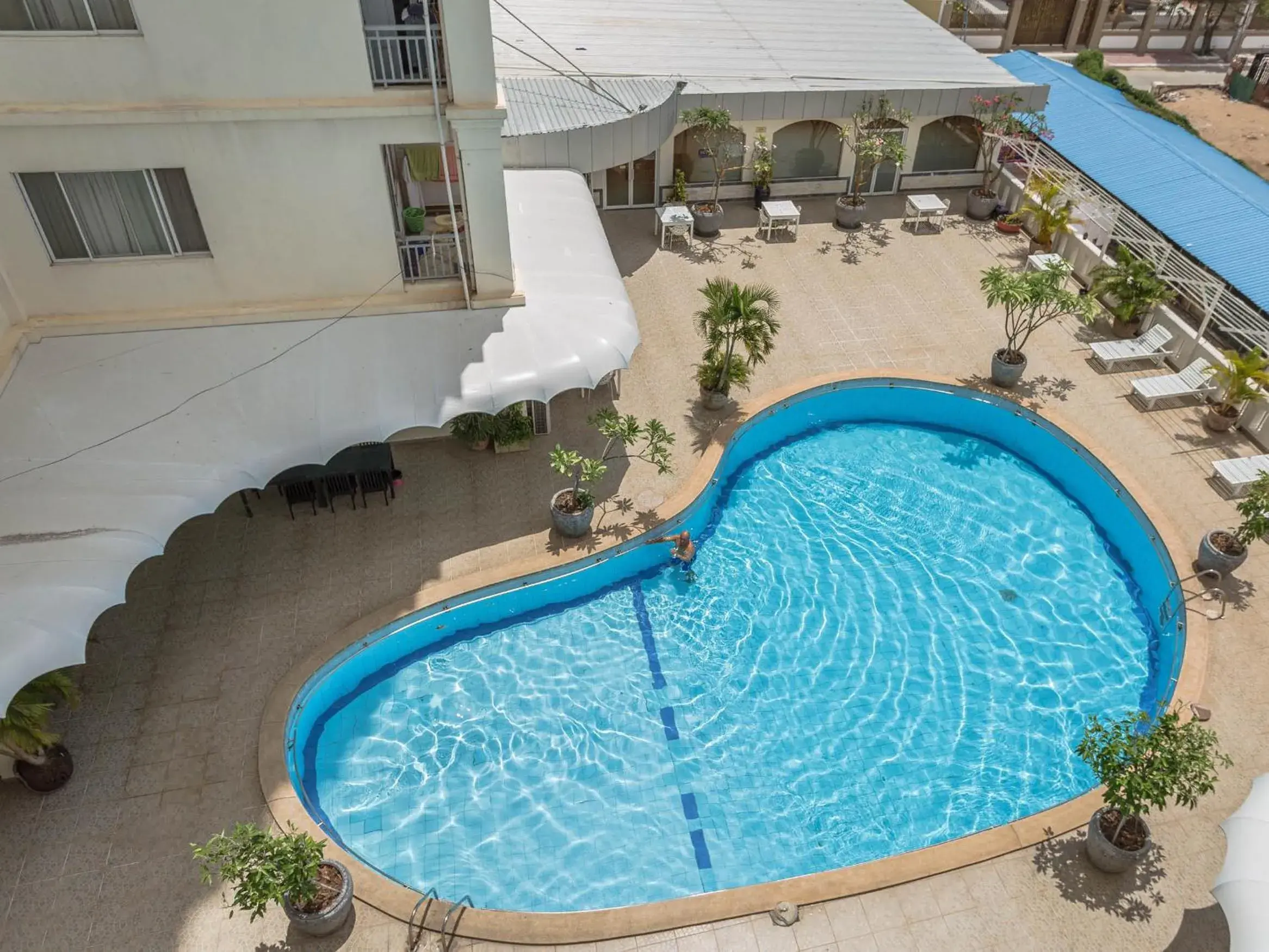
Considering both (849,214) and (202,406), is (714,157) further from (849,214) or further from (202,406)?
(202,406)

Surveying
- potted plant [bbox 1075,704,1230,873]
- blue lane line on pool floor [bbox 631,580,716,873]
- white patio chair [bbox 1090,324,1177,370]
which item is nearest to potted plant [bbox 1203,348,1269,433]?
white patio chair [bbox 1090,324,1177,370]

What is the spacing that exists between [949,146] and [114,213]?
2801 cm

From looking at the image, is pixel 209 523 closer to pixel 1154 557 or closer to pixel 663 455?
pixel 663 455

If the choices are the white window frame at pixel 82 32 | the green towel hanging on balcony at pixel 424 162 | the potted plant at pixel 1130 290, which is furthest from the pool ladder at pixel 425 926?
the potted plant at pixel 1130 290

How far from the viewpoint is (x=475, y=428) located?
819 inches

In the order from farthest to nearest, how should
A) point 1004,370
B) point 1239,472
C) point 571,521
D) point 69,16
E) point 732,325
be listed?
point 1004,370 → point 732,325 → point 1239,472 → point 571,521 → point 69,16

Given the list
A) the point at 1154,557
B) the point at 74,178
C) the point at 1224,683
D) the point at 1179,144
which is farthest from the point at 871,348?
the point at 74,178

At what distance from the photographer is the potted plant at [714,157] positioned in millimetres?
29641

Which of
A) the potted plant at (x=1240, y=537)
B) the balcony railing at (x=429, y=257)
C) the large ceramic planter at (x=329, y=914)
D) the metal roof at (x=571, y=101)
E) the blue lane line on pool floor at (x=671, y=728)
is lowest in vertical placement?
the blue lane line on pool floor at (x=671, y=728)

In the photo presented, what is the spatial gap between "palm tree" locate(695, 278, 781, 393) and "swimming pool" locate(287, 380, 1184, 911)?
1721 millimetres

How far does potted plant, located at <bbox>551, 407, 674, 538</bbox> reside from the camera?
18547 millimetres

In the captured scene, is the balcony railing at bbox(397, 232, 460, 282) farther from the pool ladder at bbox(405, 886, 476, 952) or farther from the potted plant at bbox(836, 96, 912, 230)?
the potted plant at bbox(836, 96, 912, 230)

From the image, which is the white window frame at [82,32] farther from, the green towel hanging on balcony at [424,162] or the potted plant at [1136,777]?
the potted plant at [1136,777]

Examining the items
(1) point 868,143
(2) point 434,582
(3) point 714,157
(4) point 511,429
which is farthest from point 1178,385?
(2) point 434,582
